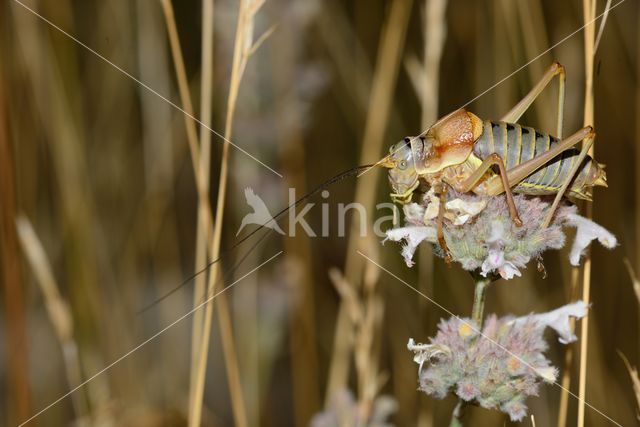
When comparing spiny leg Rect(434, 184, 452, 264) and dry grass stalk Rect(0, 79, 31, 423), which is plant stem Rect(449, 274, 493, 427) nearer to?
spiny leg Rect(434, 184, 452, 264)

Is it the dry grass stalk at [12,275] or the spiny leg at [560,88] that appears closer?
the spiny leg at [560,88]

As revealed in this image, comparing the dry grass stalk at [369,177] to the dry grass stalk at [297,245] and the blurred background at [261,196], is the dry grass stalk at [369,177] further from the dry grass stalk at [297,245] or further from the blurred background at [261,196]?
the dry grass stalk at [297,245]

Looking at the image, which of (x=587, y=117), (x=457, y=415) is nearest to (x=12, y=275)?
(x=457, y=415)

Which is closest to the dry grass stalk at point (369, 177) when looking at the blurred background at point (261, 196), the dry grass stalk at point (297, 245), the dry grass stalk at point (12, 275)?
the blurred background at point (261, 196)

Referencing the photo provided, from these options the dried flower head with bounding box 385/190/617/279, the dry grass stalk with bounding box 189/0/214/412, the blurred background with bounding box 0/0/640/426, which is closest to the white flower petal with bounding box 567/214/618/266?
the dried flower head with bounding box 385/190/617/279

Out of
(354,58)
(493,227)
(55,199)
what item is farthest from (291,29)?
(493,227)

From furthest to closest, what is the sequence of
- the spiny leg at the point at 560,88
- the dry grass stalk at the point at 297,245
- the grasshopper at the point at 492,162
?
the dry grass stalk at the point at 297,245, the spiny leg at the point at 560,88, the grasshopper at the point at 492,162
